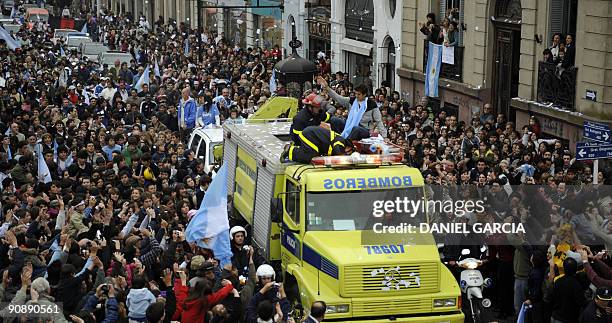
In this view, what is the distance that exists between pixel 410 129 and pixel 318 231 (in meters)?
10.9

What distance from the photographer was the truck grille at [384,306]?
14.1 meters

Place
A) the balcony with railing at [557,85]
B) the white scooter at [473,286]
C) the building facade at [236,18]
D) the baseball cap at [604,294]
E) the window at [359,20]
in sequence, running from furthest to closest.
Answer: the building facade at [236,18] < the window at [359,20] < the balcony with railing at [557,85] < the white scooter at [473,286] < the baseball cap at [604,294]

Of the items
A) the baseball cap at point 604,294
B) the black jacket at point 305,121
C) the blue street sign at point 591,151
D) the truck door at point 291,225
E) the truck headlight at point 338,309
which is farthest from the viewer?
the blue street sign at point 591,151

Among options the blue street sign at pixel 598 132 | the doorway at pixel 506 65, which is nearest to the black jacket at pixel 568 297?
the blue street sign at pixel 598 132

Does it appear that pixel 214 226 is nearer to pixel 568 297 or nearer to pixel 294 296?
pixel 294 296

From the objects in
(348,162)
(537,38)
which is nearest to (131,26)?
(537,38)

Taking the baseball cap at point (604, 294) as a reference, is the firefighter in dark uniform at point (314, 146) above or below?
above

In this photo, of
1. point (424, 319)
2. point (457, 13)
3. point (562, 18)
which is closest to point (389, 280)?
point (424, 319)

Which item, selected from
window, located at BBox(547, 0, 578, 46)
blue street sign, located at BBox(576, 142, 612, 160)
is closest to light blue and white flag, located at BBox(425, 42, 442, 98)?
window, located at BBox(547, 0, 578, 46)

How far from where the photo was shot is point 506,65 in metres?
29.5

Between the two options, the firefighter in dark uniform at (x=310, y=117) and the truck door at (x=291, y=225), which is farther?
the firefighter in dark uniform at (x=310, y=117)

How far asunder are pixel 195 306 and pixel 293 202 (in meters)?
2.94

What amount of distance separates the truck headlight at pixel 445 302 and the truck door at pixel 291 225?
1879mm

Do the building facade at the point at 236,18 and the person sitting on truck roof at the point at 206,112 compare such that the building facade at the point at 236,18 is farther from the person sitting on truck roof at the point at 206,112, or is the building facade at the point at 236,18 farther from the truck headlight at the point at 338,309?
the truck headlight at the point at 338,309
